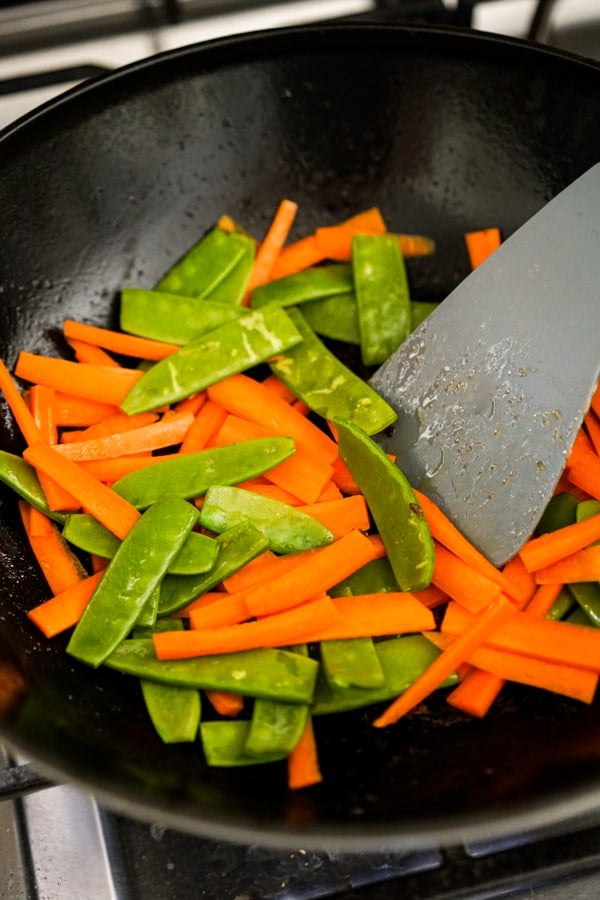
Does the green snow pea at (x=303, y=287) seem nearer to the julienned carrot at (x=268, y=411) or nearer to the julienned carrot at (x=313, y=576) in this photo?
the julienned carrot at (x=268, y=411)

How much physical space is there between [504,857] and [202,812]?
0.58 metres

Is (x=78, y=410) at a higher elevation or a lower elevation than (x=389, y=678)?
higher

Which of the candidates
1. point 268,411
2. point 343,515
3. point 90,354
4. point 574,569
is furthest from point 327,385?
point 574,569

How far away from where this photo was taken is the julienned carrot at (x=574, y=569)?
5.33ft

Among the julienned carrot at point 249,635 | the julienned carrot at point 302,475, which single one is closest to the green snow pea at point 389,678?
the julienned carrot at point 249,635

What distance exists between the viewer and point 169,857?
1.52m

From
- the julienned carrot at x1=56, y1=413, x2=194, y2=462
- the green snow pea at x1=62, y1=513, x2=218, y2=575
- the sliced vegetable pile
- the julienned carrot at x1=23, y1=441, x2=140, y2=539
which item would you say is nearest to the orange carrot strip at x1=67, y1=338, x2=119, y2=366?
the sliced vegetable pile

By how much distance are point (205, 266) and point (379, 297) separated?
0.46 m

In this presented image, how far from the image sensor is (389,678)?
1562mm

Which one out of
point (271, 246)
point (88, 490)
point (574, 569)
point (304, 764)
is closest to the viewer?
point (304, 764)

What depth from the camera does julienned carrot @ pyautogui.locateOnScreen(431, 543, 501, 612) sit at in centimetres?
163

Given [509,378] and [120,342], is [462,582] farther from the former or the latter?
[120,342]

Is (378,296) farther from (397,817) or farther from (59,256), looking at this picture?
(397,817)

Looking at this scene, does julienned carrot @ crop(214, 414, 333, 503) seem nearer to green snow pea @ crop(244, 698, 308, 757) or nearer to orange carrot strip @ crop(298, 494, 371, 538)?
orange carrot strip @ crop(298, 494, 371, 538)
